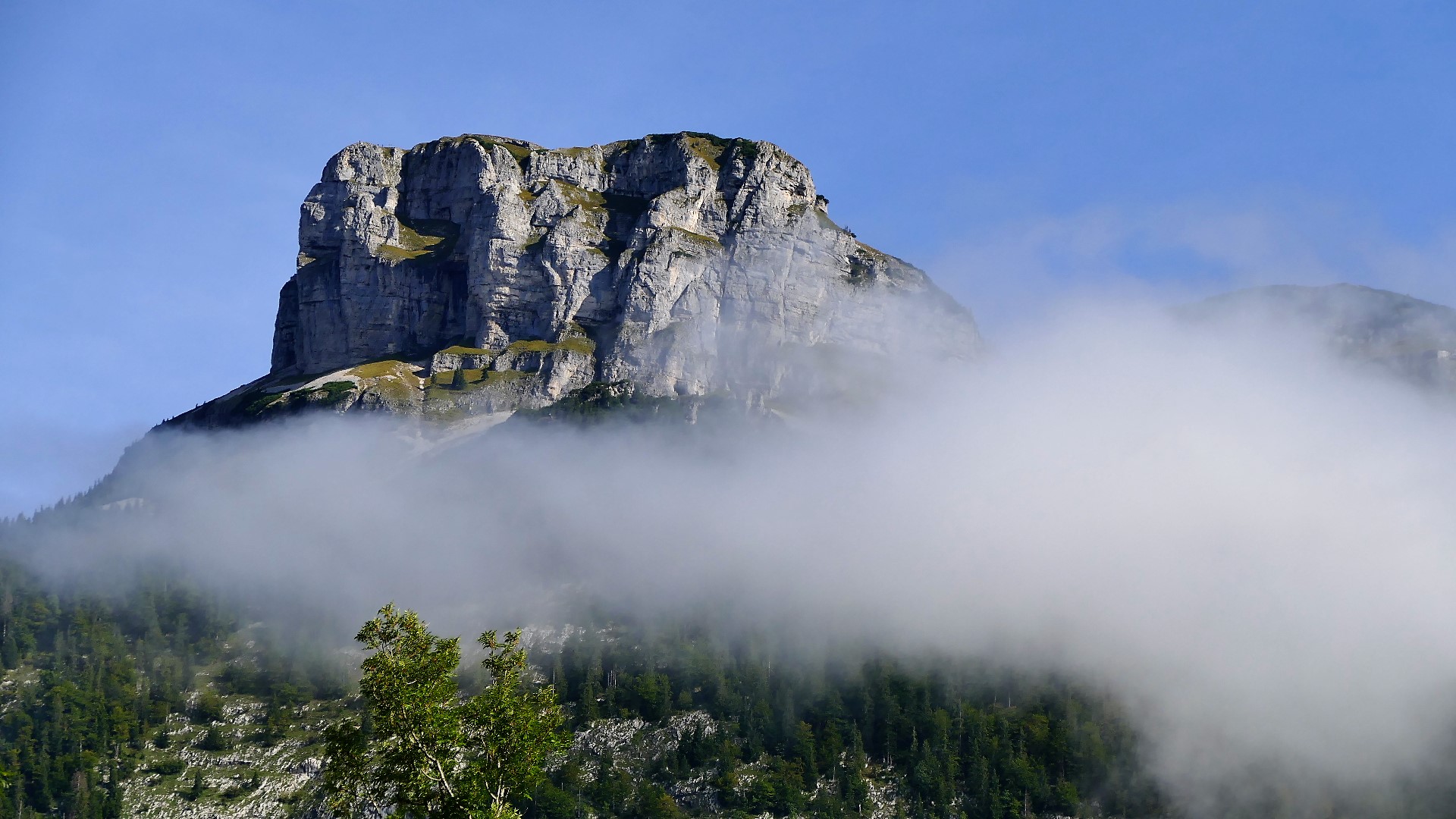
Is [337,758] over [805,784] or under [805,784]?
over

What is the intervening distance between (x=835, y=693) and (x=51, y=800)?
11052 centimetres

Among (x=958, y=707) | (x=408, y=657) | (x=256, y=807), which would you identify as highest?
(x=408, y=657)

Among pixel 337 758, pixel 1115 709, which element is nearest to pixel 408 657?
pixel 337 758

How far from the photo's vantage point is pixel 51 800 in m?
171

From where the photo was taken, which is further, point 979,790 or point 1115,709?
point 1115,709

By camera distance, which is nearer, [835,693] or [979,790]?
[979,790]

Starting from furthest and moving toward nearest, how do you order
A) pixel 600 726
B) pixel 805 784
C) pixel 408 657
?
pixel 600 726
pixel 805 784
pixel 408 657

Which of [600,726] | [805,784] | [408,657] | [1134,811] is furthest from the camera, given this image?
[600,726]

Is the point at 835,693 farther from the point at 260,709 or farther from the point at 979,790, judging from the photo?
the point at 260,709

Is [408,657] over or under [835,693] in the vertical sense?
over

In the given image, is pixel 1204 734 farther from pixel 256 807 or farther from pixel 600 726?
pixel 256 807

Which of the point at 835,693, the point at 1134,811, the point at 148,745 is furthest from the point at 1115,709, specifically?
the point at 148,745

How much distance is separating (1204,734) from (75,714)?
164767 millimetres

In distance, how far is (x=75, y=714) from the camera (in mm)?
187875
